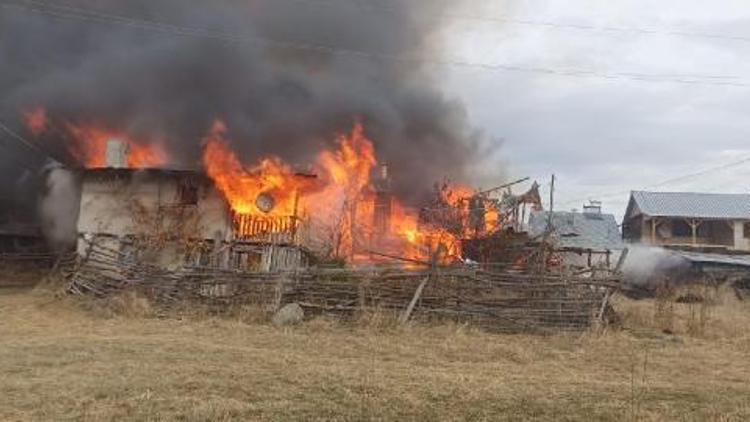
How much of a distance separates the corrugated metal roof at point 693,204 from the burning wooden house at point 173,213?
28.3 metres

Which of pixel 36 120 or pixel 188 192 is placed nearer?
pixel 188 192

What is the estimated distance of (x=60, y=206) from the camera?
96.0 ft

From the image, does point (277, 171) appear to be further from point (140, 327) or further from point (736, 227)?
point (736, 227)

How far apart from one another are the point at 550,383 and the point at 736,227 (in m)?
40.1

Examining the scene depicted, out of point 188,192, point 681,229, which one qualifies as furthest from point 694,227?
point 188,192

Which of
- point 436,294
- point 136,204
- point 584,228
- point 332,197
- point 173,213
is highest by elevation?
point 584,228

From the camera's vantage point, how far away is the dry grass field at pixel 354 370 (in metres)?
7.52

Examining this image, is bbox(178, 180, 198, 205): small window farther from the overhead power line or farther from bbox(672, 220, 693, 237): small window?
bbox(672, 220, 693, 237): small window

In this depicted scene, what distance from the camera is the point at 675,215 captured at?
44.6 meters

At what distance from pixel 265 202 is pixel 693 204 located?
1226 inches

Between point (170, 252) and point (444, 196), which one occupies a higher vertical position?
point (444, 196)

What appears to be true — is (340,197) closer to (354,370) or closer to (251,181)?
(251,181)

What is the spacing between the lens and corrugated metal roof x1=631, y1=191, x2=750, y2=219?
1752 inches

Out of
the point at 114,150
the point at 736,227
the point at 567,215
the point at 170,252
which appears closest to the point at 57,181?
the point at 114,150
